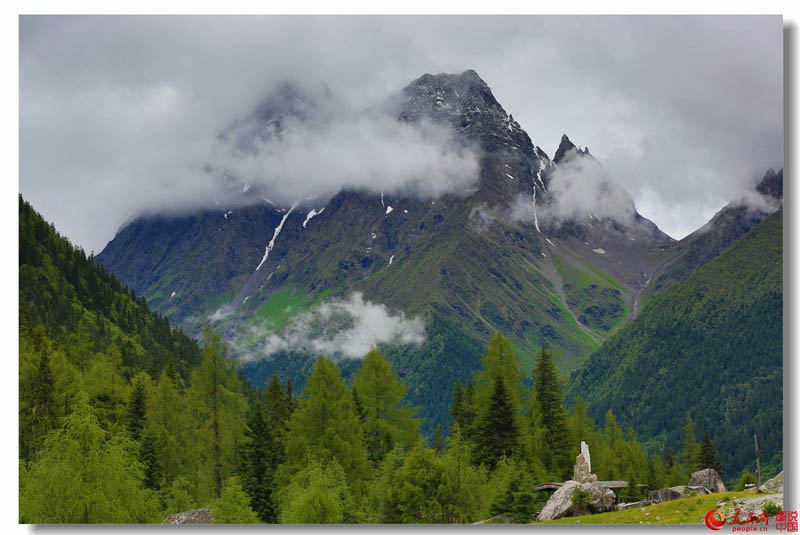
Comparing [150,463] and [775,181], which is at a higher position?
[775,181]

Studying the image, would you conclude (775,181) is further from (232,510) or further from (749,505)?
(232,510)

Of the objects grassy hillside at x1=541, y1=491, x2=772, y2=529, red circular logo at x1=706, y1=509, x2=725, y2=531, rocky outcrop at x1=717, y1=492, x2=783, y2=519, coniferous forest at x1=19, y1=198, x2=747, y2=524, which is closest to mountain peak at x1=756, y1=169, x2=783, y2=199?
rocky outcrop at x1=717, y1=492, x2=783, y2=519

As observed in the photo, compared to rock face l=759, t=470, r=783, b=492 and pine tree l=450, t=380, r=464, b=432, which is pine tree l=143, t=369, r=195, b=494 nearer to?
pine tree l=450, t=380, r=464, b=432

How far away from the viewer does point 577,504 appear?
37.0 meters

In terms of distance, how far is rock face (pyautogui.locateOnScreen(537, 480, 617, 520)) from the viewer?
36.7 metres

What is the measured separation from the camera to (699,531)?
33.1 meters

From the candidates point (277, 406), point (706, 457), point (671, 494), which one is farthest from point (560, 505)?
point (706, 457)

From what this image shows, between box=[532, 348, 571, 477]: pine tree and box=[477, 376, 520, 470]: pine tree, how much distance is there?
14.8 ft

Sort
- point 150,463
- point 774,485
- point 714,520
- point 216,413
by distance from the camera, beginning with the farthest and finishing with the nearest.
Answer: point 216,413, point 150,463, point 774,485, point 714,520

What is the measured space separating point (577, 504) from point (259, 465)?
18.6 m

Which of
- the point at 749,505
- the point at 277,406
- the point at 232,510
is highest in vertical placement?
the point at 277,406

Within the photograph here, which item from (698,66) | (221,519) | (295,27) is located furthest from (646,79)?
(221,519)

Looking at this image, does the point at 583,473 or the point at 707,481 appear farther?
the point at 707,481
